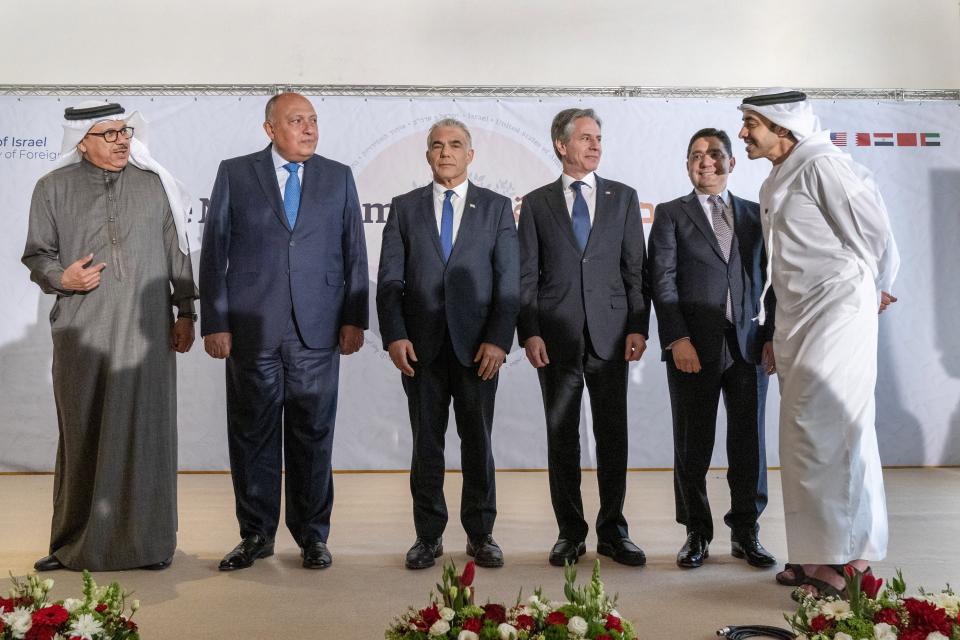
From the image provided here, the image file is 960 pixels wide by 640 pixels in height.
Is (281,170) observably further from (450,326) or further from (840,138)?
(840,138)

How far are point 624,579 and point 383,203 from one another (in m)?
3.80

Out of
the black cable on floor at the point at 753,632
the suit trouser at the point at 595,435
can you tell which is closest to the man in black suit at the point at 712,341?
the suit trouser at the point at 595,435

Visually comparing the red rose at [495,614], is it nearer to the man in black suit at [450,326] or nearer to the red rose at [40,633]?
the red rose at [40,633]

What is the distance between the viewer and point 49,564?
12.1ft

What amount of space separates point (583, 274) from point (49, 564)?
235 centimetres

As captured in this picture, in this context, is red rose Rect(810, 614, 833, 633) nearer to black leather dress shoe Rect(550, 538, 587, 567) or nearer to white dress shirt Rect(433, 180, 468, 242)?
black leather dress shoe Rect(550, 538, 587, 567)

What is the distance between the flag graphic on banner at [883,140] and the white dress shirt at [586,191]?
12.1 ft

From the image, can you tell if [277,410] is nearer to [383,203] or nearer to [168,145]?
[383,203]

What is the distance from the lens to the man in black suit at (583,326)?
3795 millimetres

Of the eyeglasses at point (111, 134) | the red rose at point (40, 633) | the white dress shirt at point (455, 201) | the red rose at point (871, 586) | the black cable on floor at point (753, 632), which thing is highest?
the eyeglasses at point (111, 134)

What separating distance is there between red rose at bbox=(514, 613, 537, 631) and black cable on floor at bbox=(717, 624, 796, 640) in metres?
1.01

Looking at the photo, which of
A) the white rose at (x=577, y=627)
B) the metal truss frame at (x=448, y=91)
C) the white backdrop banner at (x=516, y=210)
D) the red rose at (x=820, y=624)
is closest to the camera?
the white rose at (x=577, y=627)

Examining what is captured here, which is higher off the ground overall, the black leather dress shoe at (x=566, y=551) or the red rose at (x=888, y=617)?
the red rose at (x=888, y=617)

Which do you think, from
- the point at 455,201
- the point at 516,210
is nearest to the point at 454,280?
the point at 455,201
